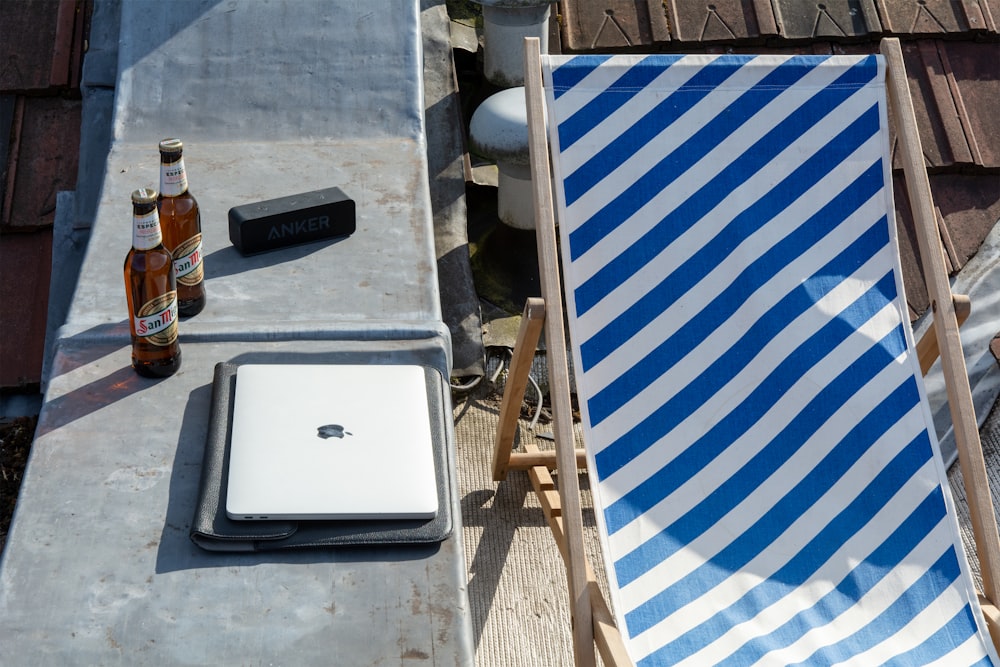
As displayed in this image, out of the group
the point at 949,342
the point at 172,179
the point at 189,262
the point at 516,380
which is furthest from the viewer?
the point at 516,380

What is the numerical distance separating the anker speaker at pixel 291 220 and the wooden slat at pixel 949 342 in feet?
4.35

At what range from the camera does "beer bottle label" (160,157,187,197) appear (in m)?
1.97

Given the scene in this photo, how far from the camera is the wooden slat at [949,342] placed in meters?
2.12

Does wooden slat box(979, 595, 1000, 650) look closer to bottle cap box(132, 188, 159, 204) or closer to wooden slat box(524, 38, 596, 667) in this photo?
wooden slat box(524, 38, 596, 667)

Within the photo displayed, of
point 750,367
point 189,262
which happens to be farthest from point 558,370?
point 189,262

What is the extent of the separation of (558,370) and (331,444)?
0.55 m

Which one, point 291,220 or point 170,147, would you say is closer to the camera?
point 170,147

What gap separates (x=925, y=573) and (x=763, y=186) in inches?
37.5

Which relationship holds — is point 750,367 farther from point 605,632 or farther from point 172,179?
point 172,179

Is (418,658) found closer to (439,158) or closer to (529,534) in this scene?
(529,534)

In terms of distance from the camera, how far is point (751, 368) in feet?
7.67

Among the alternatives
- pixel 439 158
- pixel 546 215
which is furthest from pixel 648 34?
pixel 546 215

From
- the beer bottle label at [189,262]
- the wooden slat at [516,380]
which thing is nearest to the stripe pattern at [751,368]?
the wooden slat at [516,380]

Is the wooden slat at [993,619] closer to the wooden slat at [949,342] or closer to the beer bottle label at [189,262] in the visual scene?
the wooden slat at [949,342]
